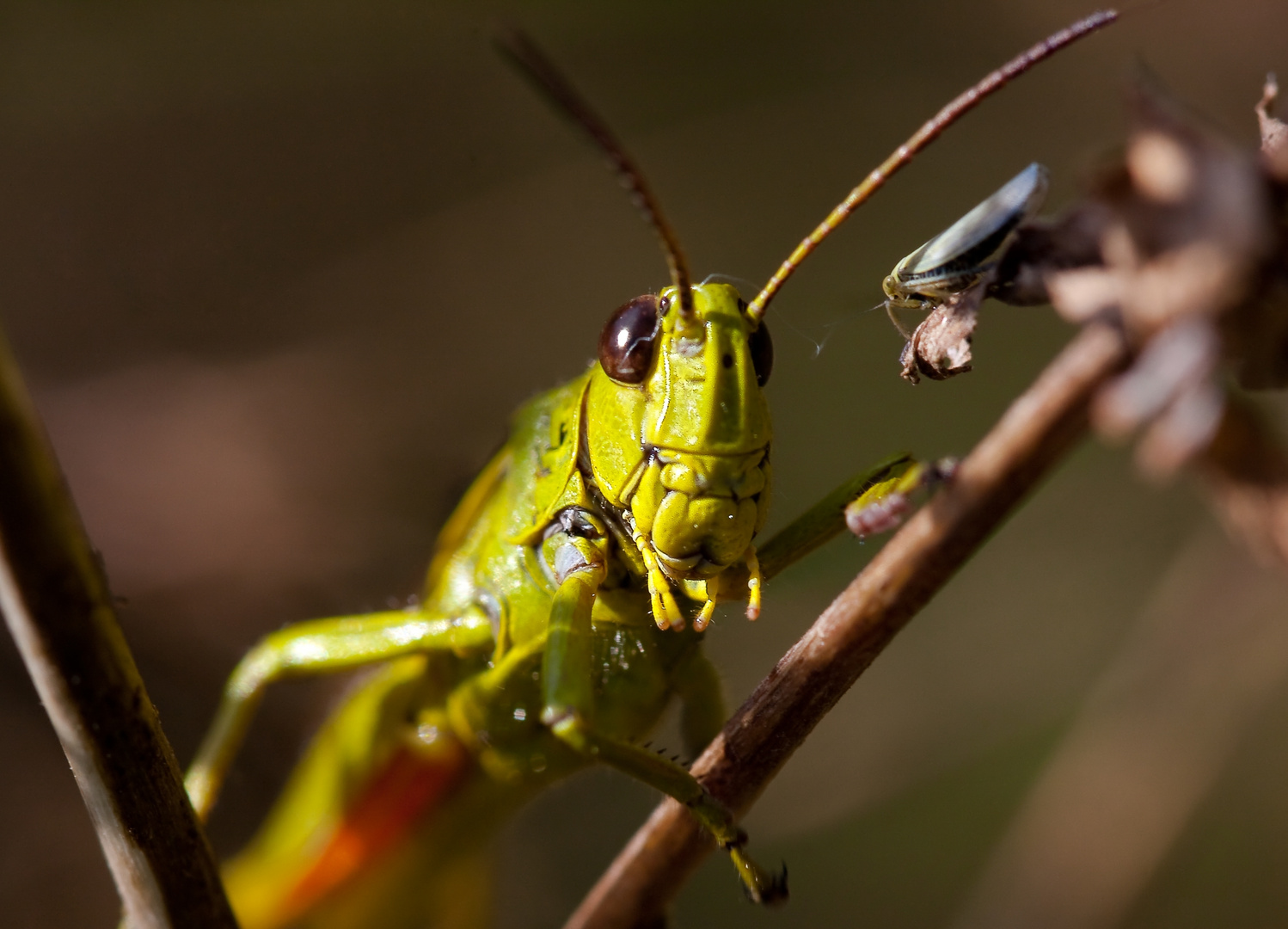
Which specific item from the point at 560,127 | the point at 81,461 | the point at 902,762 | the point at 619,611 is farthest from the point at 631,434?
the point at 560,127

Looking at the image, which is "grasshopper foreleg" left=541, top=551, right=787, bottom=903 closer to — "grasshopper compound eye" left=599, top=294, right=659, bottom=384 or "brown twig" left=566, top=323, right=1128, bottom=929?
"brown twig" left=566, top=323, right=1128, bottom=929

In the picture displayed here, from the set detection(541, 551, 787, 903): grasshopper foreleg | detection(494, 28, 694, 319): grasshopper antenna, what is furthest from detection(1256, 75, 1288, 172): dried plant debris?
detection(541, 551, 787, 903): grasshopper foreleg

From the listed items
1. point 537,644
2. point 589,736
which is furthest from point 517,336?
point 589,736

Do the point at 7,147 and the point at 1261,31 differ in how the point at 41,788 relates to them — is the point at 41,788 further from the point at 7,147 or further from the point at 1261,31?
the point at 1261,31

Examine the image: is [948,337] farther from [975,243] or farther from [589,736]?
[589,736]

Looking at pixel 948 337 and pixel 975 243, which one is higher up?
pixel 975 243

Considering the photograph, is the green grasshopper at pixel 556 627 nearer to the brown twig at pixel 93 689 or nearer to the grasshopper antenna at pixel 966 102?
the grasshopper antenna at pixel 966 102

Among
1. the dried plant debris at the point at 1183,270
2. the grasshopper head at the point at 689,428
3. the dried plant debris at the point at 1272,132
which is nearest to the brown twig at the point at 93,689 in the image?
the grasshopper head at the point at 689,428
